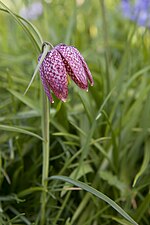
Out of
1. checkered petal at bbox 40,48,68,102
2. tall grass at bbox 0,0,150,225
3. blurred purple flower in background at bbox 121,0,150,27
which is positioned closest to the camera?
checkered petal at bbox 40,48,68,102

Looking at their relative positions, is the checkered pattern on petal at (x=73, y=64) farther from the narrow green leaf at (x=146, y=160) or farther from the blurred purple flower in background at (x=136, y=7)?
the blurred purple flower in background at (x=136, y=7)

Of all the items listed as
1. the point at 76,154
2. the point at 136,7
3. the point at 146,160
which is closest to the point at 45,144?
the point at 76,154

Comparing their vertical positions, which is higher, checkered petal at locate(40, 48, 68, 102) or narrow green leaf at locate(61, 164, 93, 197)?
checkered petal at locate(40, 48, 68, 102)

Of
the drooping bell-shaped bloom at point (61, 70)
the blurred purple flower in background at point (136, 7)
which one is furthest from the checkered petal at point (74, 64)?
the blurred purple flower in background at point (136, 7)

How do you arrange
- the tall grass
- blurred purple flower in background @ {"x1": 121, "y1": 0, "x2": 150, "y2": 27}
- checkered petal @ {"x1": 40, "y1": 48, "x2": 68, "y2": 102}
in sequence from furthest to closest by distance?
blurred purple flower in background @ {"x1": 121, "y1": 0, "x2": 150, "y2": 27} < the tall grass < checkered petal @ {"x1": 40, "y1": 48, "x2": 68, "y2": 102}

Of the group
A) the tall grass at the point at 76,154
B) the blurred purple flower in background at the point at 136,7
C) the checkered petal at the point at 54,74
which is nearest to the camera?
the checkered petal at the point at 54,74

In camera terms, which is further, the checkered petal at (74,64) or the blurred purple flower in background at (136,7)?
the blurred purple flower in background at (136,7)

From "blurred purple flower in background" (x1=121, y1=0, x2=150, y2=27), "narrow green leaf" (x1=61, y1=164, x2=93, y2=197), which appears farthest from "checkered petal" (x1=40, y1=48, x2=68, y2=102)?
"blurred purple flower in background" (x1=121, y1=0, x2=150, y2=27)

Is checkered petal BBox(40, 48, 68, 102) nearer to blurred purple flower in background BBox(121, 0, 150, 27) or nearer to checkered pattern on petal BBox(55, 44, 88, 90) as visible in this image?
checkered pattern on petal BBox(55, 44, 88, 90)

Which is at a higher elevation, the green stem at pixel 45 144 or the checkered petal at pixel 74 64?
the checkered petal at pixel 74 64

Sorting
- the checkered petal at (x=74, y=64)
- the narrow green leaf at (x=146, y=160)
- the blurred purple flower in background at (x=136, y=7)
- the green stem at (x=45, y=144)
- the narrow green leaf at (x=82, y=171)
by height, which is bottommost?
the narrow green leaf at (x=146, y=160)

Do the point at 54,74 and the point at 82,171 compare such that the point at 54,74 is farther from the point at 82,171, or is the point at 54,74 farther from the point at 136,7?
the point at 136,7
